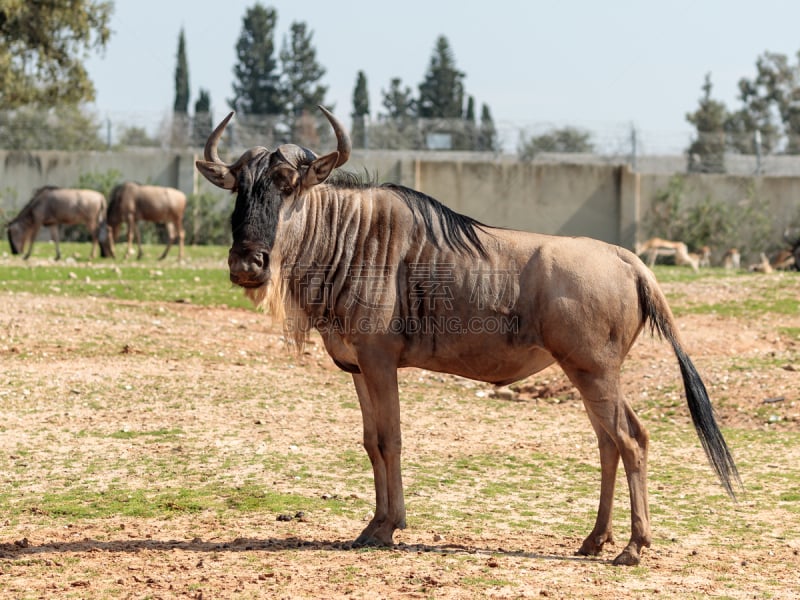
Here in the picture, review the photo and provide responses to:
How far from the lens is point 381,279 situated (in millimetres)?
7055

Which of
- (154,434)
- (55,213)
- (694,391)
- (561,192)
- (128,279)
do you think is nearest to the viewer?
(694,391)

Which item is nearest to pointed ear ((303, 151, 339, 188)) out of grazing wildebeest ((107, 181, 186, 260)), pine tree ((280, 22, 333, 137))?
grazing wildebeest ((107, 181, 186, 260))

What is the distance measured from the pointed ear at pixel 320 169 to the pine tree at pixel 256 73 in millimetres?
65626

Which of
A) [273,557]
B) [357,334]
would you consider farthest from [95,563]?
[357,334]

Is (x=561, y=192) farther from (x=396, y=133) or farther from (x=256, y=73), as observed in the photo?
(x=256, y=73)

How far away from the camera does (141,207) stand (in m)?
30.5

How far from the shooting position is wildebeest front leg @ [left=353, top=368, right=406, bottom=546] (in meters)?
6.90

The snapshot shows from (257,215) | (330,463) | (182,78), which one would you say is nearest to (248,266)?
(257,215)

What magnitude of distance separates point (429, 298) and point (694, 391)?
1.87 m

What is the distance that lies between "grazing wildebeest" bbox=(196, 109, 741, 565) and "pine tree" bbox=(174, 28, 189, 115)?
64153 millimetres

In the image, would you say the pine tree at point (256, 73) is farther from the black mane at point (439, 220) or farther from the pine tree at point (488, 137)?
the black mane at point (439, 220)

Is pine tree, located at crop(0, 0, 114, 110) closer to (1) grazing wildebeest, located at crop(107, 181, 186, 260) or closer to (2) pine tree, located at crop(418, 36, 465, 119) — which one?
(1) grazing wildebeest, located at crop(107, 181, 186, 260)

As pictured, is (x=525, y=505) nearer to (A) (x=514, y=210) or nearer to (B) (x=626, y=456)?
(B) (x=626, y=456)

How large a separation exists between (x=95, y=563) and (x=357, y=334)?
2.12 meters
